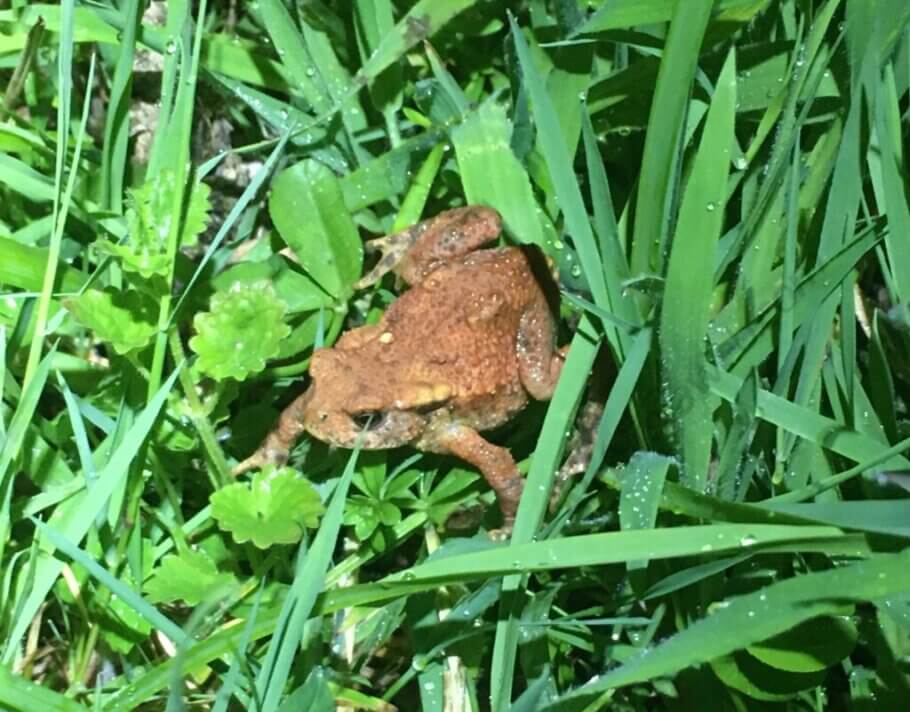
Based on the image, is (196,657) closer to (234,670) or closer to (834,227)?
(234,670)

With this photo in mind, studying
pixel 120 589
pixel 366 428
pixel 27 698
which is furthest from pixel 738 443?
pixel 27 698

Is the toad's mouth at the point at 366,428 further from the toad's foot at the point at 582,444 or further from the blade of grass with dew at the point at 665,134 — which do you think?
the blade of grass with dew at the point at 665,134

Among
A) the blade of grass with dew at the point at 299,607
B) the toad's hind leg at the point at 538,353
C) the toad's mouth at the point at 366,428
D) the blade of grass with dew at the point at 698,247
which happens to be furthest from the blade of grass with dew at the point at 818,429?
the blade of grass with dew at the point at 299,607

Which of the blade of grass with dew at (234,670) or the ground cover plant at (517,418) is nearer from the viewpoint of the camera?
the blade of grass with dew at (234,670)

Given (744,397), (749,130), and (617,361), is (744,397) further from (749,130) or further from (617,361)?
(749,130)

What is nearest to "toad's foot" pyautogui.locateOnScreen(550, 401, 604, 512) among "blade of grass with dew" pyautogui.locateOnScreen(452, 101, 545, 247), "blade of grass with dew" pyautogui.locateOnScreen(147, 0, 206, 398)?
"blade of grass with dew" pyautogui.locateOnScreen(452, 101, 545, 247)

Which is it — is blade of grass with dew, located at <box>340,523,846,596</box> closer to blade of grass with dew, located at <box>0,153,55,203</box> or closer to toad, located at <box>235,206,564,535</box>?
toad, located at <box>235,206,564,535</box>

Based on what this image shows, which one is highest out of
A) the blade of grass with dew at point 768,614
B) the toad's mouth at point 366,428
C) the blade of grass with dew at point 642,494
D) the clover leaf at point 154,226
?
the clover leaf at point 154,226

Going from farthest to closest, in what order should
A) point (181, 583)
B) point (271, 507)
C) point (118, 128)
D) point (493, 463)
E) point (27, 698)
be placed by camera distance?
point (118, 128), point (493, 463), point (181, 583), point (271, 507), point (27, 698)
